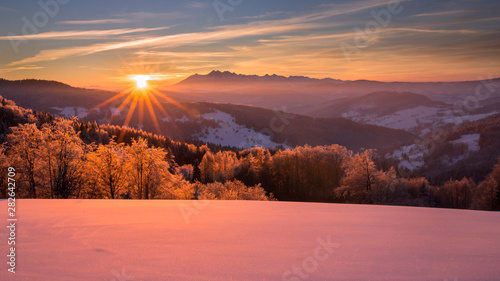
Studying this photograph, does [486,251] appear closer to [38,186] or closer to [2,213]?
[2,213]

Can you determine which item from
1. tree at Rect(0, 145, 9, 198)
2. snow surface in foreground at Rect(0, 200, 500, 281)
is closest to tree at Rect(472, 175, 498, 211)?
snow surface in foreground at Rect(0, 200, 500, 281)

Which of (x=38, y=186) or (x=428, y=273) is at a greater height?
(x=428, y=273)

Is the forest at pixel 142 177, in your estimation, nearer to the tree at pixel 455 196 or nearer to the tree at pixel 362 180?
the tree at pixel 362 180

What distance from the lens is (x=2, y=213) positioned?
9.76 meters

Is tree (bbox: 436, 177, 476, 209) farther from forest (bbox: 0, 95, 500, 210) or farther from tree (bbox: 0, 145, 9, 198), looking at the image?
tree (bbox: 0, 145, 9, 198)

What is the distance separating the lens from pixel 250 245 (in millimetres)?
6715

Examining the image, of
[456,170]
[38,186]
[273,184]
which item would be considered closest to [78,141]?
[38,186]

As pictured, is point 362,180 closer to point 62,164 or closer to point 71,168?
point 71,168

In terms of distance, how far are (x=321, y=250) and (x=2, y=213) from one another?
30.2 feet

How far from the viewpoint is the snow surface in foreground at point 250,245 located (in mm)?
5465

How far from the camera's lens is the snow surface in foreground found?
5465mm

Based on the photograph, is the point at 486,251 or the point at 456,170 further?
the point at 456,170

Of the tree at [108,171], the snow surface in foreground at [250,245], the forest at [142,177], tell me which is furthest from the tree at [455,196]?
the snow surface in foreground at [250,245]

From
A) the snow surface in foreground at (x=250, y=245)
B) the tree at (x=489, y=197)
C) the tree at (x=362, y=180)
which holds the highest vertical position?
the snow surface in foreground at (x=250, y=245)
